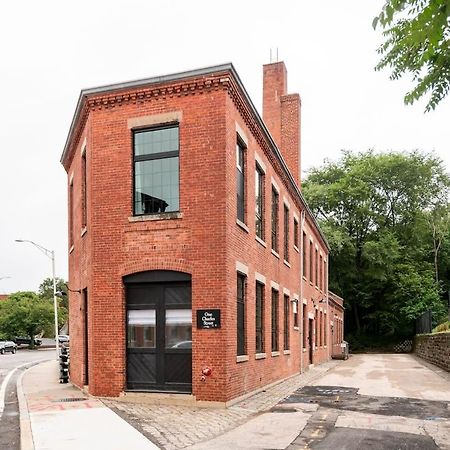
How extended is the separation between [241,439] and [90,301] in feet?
21.1

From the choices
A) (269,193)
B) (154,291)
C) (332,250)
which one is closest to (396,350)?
(332,250)

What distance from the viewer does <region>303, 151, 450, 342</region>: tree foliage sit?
5431cm

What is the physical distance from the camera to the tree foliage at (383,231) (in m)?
54.3

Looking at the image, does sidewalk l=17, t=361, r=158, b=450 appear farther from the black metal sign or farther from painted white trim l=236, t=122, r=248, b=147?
painted white trim l=236, t=122, r=248, b=147

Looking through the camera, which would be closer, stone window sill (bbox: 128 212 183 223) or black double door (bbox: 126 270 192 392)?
black double door (bbox: 126 270 192 392)

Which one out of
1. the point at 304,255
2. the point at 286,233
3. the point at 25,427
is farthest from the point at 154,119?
the point at 304,255

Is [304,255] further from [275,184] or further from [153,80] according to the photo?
[153,80]

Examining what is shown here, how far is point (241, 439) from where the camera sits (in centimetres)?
951

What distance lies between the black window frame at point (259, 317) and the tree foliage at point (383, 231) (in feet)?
114

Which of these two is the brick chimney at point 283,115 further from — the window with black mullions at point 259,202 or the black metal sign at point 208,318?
the black metal sign at point 208,318

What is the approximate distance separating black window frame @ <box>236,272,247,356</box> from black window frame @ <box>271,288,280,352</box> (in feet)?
14.5

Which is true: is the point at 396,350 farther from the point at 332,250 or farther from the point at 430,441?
the point at 430,441

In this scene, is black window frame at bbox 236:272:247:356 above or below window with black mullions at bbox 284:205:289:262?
below

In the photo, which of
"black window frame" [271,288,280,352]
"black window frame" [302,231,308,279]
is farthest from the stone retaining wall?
"black window frame" [271,288,280,352]
